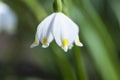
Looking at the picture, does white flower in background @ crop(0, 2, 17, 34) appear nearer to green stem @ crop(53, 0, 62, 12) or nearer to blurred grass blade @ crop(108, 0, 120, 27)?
blurred grass blade @ crop(108, 0, 120, 27)

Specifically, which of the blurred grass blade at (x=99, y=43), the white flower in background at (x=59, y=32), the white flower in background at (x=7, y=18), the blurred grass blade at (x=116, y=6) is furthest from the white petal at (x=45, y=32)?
the white flower in background at (x=7, y=18)

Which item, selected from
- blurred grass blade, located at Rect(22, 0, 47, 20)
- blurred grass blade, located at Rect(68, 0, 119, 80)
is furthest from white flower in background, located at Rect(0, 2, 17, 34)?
blurred grass blade, located at Rect(68, 0, 119, 80)

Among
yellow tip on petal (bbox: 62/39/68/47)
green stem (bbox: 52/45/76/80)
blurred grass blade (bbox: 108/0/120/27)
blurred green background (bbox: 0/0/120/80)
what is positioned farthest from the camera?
blurred grass blade (bbox: 108/0/120/27)


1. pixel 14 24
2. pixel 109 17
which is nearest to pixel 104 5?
pixel 109 17

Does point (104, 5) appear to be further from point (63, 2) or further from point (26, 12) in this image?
point (63, 2)

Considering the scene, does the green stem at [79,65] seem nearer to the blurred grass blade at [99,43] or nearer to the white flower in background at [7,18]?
the blurred grass blade at [99,43]
